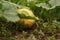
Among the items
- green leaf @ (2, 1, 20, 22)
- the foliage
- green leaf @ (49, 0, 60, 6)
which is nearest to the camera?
green leaf @ (2, 1, 20, 22)

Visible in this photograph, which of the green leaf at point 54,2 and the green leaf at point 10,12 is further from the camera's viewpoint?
the green leaf at point 54,2

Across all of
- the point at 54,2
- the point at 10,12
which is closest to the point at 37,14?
the point at 54,2

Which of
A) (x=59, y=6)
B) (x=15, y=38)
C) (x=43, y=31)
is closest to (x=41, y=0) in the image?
(x=59, y=6)

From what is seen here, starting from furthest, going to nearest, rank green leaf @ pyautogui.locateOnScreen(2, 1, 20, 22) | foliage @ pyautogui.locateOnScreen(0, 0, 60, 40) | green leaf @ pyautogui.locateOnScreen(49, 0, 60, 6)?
green leaf @ pyautogui.locateOnScreen(49, 0, 60, 6) → foliage @ pyautogui.locateOnScreen(0, 0, 60, 40) → green leaf @ pyautogui.locateOnScreen(2, 1, 20, 22)

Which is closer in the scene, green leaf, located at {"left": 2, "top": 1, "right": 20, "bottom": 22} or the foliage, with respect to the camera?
green leaf, located at {"left": 2, "top": 1, "right": 20, "bottom": 22}

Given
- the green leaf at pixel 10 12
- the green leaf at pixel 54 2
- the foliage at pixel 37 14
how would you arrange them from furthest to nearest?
the green leaf at pixel 54 2, the foliage at pixel 37 14, the green leaf at pixel 10 12

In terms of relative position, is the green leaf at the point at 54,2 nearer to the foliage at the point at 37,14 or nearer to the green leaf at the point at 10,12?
the foliage at the point at 37,14

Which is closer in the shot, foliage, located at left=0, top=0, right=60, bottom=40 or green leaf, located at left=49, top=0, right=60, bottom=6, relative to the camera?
foliage, located at left=0, top=0, right=60, bottom=40

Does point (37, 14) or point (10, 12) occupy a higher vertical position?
point (10, 12)

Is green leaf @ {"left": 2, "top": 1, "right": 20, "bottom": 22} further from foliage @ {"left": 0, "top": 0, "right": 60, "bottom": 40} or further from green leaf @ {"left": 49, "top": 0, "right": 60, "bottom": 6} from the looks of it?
green leaf @ {"left": 49, "top": 0, "right": 60, "bottom": 6}

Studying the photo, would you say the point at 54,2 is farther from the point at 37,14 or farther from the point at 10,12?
the point at 10,12

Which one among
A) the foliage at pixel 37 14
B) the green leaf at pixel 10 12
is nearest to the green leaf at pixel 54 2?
the foliage at pixel 37 14

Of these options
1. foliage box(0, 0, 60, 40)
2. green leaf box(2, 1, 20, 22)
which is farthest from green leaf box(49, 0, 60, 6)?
green leaf box(2, 1, 20, 22)
